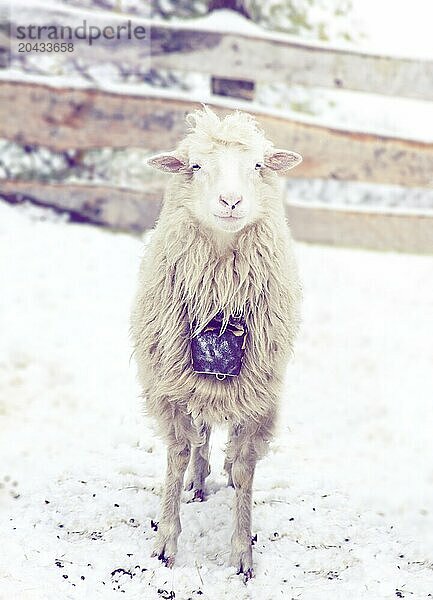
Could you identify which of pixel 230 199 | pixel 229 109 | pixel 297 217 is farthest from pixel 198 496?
pixel 229 109

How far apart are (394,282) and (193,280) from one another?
3.21m

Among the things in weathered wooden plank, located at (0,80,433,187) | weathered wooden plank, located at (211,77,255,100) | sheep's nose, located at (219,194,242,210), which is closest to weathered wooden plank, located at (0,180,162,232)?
weathered wooden plank, located at (0,80,433,187)

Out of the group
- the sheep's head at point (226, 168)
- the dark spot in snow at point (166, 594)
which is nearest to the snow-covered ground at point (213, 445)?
the dark spot in snow at point (166, 594)

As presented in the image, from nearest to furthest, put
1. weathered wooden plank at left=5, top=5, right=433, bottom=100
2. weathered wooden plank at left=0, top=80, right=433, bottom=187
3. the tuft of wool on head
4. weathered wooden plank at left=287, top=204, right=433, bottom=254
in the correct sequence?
1. the tuft of wool on head
2. weathered wooden plank at left=0, top=80, right=433, bottom=187
3. weathered wooden plank at left=5, top=5, right=433, bottom=100
4. weathered wooden plank at left=287, top=204, right=433, bottom=254

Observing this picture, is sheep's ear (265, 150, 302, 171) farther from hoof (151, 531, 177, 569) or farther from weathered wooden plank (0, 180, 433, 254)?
weathered wooden plank (0, 180, 433, 254)

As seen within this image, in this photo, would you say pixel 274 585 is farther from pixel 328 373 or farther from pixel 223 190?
pixel 328 373

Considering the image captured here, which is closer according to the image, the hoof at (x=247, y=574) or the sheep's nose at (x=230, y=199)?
the sheep's nose at (x=230, y=199)

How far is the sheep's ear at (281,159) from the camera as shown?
2.54m

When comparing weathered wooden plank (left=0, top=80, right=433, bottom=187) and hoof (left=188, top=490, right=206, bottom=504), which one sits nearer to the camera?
hoof (left=188, top=490, right=206, bottom=504)

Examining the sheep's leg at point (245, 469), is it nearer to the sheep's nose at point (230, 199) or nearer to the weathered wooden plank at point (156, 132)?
the sheep's nose at point (230, 199)

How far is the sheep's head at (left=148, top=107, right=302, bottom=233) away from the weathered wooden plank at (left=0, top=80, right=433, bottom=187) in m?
2.98

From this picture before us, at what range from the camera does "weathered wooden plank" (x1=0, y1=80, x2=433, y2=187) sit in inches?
210

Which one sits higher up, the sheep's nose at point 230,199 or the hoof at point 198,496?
the sheep's nose at point 230,199

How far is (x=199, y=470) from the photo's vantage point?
119 inches
